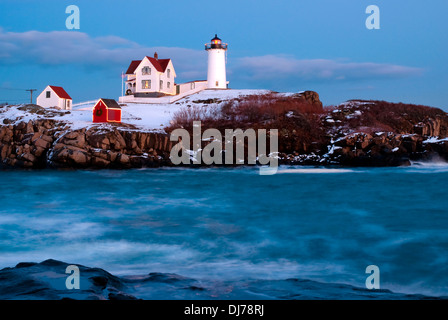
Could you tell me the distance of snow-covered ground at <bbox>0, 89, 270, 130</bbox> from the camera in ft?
111

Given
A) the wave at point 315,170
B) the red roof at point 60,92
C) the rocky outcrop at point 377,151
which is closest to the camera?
the wave at point 315,170

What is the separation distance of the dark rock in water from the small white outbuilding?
45.6 metres

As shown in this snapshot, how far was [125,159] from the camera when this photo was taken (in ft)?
89.9

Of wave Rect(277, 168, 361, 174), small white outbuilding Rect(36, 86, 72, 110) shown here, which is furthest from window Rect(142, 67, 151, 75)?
wave Rect(277, 168, 361, 174)

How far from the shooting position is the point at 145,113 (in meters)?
41.2

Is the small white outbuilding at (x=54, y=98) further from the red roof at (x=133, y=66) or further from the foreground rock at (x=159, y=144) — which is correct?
the foreground rock at (x=159, y=144)

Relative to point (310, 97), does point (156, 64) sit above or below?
above

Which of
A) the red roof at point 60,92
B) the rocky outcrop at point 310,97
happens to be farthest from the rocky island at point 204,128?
the red roof at point 60,92

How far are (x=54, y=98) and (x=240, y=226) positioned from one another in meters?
41.4

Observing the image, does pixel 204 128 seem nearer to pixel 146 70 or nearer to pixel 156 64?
pixel 146 70

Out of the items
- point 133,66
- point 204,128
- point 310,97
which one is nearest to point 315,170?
point 204,128

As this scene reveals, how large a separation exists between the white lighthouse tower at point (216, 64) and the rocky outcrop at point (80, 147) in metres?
25.7

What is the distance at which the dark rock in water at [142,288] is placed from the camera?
4.74m

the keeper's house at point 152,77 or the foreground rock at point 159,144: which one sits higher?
the keeper's house at point 152,77
